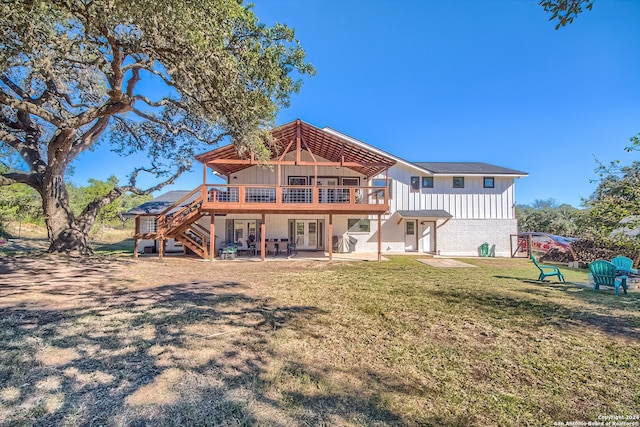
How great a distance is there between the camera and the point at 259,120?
28.3 feet

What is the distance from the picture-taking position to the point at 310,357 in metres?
3.55

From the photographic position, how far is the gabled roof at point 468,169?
18.5 meters

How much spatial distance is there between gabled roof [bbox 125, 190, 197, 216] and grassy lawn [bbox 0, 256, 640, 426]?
440 inches

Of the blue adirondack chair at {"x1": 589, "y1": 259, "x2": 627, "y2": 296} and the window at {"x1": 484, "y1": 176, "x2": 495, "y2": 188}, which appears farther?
the window at {"x1": 484, "y1": 176, "x2": 495, "y2": 188}

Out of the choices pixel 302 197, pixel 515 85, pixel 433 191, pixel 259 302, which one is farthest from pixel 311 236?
pixel 515 85

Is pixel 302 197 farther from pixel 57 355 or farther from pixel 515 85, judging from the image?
pixel 515 85

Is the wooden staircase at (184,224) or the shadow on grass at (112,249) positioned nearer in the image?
the wooden staircase at (184,224)

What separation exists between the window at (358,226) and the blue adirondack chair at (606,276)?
11575 mm

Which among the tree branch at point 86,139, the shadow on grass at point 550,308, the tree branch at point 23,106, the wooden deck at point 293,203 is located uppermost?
the tree branch at point 86,139

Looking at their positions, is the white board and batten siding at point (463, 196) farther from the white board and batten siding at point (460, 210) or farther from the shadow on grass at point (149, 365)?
the shadow on grass at point (149, 365)

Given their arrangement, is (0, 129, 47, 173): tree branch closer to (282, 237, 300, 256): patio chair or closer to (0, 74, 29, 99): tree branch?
(0, 74, 29, 99): tree branch

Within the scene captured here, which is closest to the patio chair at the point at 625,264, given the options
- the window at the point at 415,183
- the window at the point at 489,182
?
the window at the point at 489,182

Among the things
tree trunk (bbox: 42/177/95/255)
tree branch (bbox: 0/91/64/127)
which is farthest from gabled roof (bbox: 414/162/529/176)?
tree trunk (bbox: 42/177/95/255)

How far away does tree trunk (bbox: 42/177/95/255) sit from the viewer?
452 inches
